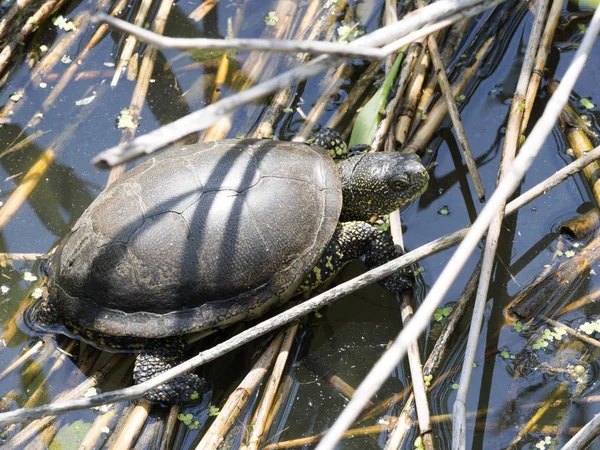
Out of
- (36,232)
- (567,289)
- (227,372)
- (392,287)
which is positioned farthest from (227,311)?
(567,289)

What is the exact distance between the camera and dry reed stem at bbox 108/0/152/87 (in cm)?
449

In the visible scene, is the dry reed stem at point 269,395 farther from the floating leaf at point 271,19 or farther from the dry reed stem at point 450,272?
the floating leaf at point 271,19

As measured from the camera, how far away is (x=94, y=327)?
10.4 ft

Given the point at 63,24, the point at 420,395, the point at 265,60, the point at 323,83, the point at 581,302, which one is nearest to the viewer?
the point at 420,395

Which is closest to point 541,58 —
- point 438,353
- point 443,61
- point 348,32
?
point 443,61

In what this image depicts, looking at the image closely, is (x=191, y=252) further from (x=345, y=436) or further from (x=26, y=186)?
(x=26, y=186)

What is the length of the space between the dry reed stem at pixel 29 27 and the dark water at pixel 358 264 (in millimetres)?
107

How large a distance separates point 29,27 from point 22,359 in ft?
7.86

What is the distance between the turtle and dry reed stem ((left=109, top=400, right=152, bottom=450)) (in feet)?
0.24

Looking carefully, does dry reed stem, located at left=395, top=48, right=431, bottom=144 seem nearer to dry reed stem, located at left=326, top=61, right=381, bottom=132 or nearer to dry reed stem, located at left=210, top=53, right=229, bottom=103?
dry reed stem, located at left=326, top=61, right=381, bottom=132

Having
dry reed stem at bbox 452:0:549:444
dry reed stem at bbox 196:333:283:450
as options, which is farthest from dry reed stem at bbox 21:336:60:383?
dry reed stem at bbox 452:0:549:444

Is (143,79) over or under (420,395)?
over

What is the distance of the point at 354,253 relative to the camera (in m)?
3.53

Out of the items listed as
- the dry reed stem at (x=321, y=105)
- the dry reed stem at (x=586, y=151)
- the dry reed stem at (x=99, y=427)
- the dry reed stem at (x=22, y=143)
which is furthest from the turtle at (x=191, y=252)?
the dry reed stem at (x=22, y=143)
